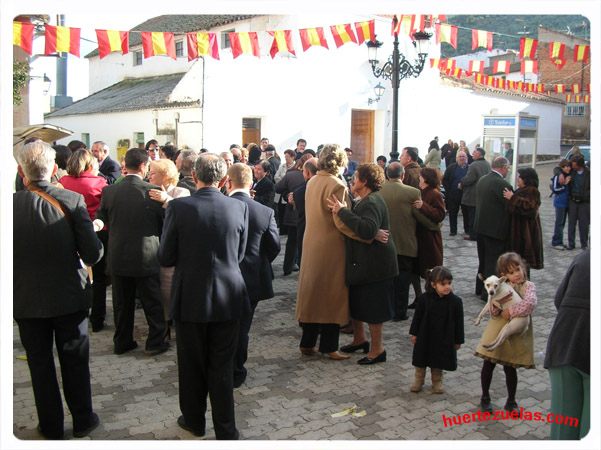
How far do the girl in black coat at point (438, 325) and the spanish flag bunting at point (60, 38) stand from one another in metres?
9.52

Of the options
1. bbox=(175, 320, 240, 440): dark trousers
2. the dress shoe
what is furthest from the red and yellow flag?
bbox=(175, 320, 240, 440): dark trousers

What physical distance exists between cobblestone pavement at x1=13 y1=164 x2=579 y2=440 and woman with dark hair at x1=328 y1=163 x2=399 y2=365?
485 millimetres

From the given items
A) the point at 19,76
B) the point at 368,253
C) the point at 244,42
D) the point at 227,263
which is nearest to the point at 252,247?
the point at 227,263

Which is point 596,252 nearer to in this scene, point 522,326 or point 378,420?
point 522,326

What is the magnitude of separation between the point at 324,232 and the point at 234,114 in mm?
14060

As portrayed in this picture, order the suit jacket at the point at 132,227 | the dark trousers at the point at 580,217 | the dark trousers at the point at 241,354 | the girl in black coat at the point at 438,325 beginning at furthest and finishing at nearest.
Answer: the dark trousers at the point at 580,217
the suit jacket at the point at 132,227
the dark trousers at the point at 241,354
the girl in black coat at the point at 438,325

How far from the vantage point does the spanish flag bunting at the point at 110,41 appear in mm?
13047

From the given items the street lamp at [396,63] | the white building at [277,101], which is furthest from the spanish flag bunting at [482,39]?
the white building at [277,101]

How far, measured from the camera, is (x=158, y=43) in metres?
14.4

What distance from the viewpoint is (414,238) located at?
7039mm

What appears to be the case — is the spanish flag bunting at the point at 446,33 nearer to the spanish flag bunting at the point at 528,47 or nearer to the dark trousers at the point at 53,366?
the spanish flag bunting at the point at 528,47

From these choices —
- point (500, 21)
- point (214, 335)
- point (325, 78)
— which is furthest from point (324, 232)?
point (500, 21)

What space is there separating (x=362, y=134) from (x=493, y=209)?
53.0 ft

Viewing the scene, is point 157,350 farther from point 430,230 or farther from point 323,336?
point 430,230
